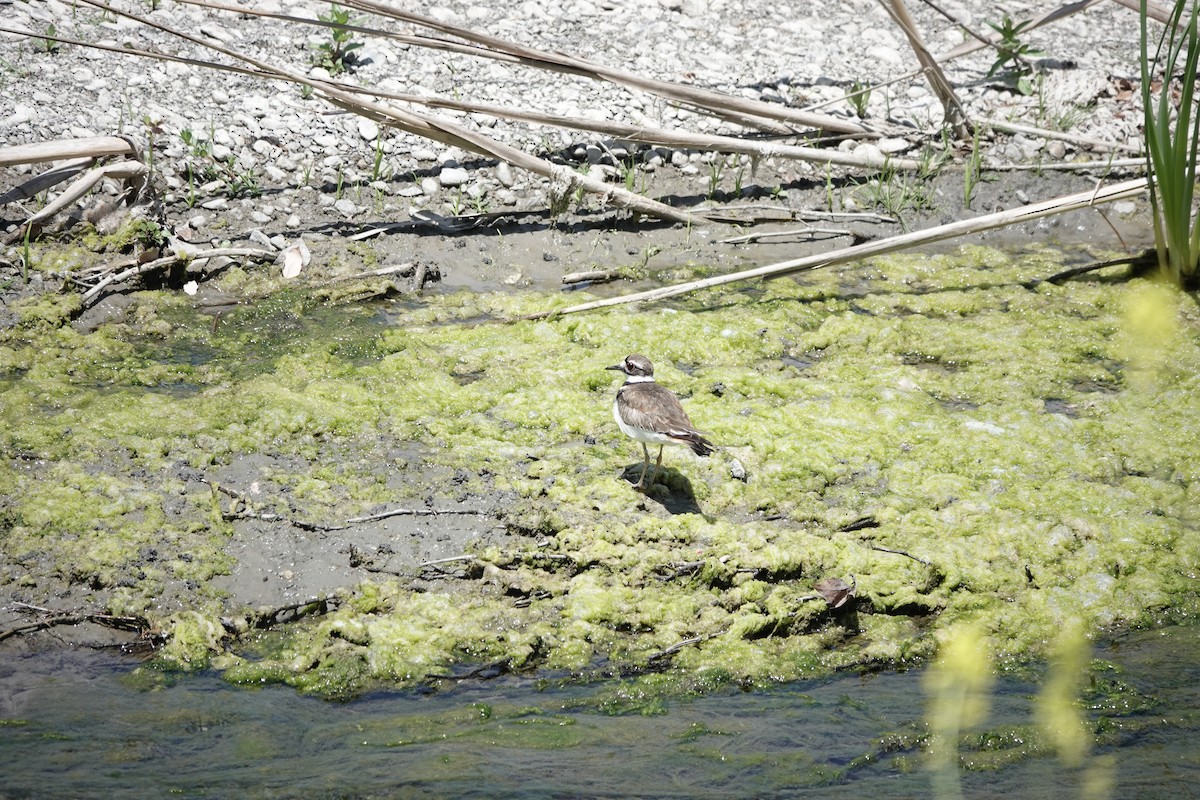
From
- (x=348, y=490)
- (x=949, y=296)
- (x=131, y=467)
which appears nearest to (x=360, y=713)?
(x=348, y=490)

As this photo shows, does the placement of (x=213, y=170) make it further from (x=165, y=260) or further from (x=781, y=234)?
(x=781, y=234)

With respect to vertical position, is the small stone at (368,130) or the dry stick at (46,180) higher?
the small stone at (368,130)

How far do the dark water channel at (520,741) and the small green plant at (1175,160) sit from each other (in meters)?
3.39

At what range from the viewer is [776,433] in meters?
5.49

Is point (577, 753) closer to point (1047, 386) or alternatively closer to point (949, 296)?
point (1047, 386)

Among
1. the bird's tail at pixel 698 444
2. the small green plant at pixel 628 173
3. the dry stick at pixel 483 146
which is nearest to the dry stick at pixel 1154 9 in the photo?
the dry stick at pixel 483 146

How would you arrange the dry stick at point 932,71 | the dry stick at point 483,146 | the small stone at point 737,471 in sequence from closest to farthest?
1. the small stone at point 737,471
2. the dry stick at point 483,146
3. the dry stick at point 932,71

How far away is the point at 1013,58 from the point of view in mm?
9023

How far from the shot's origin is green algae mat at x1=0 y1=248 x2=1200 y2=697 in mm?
4309

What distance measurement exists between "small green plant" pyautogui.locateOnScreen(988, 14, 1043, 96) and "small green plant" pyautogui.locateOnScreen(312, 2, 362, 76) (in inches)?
199

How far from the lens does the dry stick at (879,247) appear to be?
20.9 feet

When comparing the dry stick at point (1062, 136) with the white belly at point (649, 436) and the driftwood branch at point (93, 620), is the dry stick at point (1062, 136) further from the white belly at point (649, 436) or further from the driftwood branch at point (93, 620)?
the driftwood branch at point (93, 620)

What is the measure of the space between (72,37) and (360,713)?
6.26m

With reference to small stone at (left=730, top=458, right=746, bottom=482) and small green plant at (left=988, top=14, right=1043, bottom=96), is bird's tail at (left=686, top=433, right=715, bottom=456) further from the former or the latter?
small green plant at (left=988, top=14, right=1043, bottom=96)
